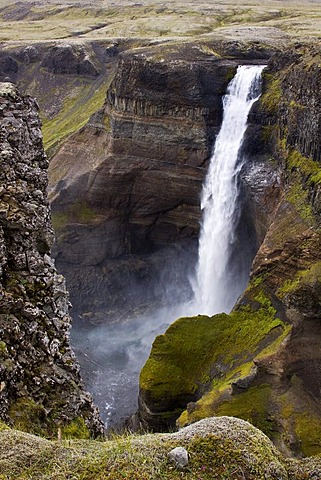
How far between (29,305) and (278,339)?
21.2 meters

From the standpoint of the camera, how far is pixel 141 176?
5744cm

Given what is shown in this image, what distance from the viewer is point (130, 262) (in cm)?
6125

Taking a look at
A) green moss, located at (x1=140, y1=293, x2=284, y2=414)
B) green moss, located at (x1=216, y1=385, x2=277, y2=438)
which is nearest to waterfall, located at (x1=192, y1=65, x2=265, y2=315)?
green moss, located at (x1=140, y1=293, x2=284, y2=414)

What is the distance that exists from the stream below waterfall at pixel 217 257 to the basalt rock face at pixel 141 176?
6.01 feet

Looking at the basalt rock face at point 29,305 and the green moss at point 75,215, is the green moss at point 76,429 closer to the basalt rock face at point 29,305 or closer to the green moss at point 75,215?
the basalt rock face at point 29,305

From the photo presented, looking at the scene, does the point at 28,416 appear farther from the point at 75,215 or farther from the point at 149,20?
the point at 149,20

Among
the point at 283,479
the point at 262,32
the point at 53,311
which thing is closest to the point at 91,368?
the point at 53,311

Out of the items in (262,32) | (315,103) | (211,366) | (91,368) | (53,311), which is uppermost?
(262,32)

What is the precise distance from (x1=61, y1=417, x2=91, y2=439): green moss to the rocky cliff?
50.0 ft

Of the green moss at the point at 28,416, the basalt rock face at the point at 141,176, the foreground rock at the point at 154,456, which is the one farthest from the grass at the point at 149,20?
the foreground rock at the point at 154,456

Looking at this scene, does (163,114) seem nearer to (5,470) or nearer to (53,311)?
(53,311)

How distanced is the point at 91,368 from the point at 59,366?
32.6 m

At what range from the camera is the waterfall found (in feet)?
165

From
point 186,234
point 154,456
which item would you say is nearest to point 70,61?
point 186,234
